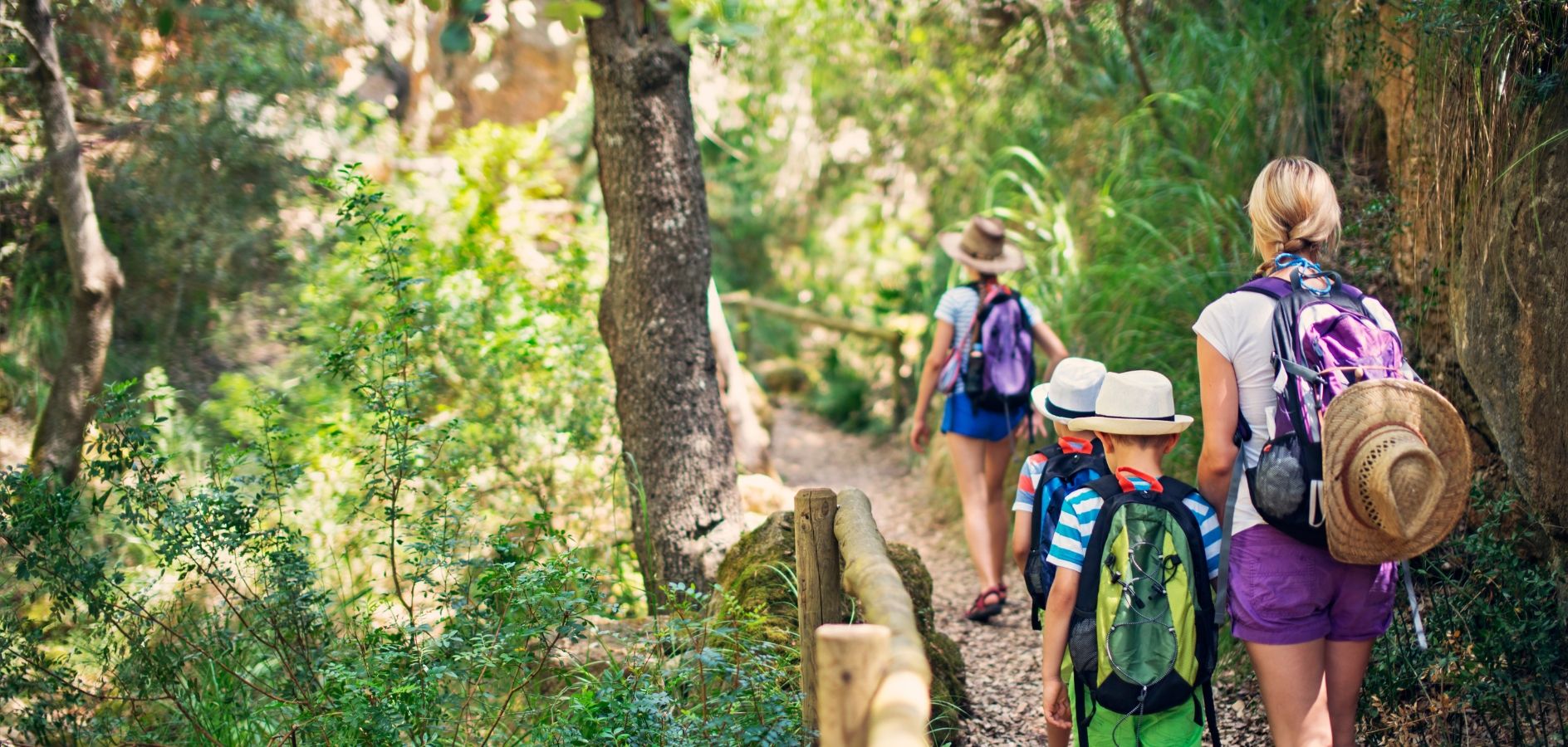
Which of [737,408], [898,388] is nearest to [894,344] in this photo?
[898,388]

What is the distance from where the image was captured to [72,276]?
625cm

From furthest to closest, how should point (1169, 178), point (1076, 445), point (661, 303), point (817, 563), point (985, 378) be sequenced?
point (1169, 178)
point (985, 378)
point (661, 303)
point (1076, 445)
point (817, 563)

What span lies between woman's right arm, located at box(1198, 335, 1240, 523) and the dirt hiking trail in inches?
65.6

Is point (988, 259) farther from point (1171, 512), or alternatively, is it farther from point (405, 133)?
point (405, 133)

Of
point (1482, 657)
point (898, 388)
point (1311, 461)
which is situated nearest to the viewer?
point (1311, 461)

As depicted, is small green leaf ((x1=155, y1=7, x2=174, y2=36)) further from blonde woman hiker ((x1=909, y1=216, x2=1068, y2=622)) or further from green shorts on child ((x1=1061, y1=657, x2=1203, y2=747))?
blonde woman hiker ((x1=909, y1=216, x2=1068, y2=622))

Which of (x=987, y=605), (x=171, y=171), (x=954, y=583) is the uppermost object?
(x=171, y=171)

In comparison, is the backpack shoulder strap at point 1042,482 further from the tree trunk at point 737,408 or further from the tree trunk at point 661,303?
the tree trunk at point 737,408

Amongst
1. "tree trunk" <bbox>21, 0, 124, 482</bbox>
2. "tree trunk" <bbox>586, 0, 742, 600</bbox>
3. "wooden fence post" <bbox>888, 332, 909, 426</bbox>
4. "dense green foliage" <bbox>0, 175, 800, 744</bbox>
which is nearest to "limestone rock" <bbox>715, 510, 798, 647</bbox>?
"dense green foliage" <bbox>0, 175, 800, 744</bbox>

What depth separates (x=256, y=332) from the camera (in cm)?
927

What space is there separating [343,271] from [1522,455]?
6989 mm

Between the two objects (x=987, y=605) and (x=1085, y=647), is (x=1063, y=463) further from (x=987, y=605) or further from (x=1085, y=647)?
(x=987, y=605)

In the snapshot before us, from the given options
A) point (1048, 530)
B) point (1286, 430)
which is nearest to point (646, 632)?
point (1048, 530)

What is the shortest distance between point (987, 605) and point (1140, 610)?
266cm
